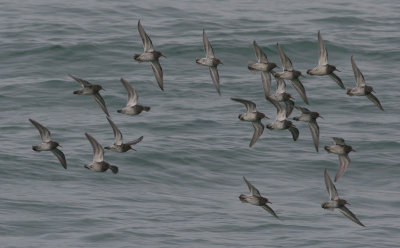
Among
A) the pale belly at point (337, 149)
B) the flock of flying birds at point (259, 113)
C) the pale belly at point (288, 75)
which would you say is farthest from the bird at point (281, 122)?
the pale belly at point (337, 149)

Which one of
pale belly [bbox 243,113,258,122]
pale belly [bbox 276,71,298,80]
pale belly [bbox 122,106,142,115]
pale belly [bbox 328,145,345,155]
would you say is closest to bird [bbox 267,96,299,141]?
pale belly [bbox 243,113,258,122]

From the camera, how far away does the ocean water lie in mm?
27922

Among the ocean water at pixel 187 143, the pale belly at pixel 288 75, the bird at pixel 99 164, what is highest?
the pale belly at pixel 288 75

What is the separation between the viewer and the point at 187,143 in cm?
3228

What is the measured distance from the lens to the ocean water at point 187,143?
27.9m

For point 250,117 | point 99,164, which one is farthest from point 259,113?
point 99,164

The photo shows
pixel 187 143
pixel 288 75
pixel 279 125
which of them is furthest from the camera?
pixel 187 143

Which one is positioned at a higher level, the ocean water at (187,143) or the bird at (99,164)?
the bird at (99,164)

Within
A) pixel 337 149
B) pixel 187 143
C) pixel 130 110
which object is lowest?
pixel 187 143

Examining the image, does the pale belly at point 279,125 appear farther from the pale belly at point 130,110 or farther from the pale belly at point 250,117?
the pale belly at point 130,110

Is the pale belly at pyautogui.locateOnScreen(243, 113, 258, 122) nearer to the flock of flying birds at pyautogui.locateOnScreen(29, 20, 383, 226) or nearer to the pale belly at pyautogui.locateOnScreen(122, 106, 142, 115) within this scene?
the flock of flying birds at pyautogui.locateOnScreen(29, 20, 383, 226)

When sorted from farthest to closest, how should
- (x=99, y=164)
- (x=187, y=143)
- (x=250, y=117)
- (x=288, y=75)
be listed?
(x=187, y=143) < (x=250, y=117) < (x=288, y=75) < (x=99, y=164)

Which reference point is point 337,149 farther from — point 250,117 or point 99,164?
point 99,164

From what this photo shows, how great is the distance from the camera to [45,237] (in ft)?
88.6
